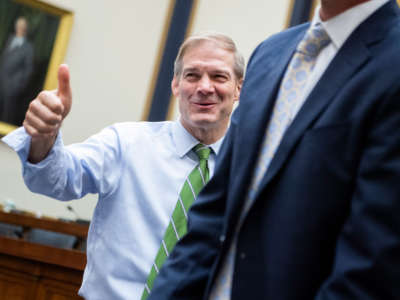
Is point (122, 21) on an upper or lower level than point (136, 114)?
upper

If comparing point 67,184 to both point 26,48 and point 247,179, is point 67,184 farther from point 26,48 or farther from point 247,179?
point 26,48

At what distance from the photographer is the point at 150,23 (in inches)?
285

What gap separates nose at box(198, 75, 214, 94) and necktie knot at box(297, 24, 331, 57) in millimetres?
1106

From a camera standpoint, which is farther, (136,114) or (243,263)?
(136,114)

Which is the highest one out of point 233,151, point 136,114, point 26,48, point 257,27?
point 257,27

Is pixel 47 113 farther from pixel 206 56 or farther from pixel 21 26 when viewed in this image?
pixel 21 26

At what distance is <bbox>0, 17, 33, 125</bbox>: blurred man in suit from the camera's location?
6.55m

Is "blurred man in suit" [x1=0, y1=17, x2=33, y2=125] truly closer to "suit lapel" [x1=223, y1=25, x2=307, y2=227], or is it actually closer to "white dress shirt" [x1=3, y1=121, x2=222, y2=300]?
"white dress shirt" [x1=3, y1=121, x2=222, y2=300]

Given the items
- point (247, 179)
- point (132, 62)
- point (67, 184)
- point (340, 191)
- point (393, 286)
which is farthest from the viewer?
point (132, 62)

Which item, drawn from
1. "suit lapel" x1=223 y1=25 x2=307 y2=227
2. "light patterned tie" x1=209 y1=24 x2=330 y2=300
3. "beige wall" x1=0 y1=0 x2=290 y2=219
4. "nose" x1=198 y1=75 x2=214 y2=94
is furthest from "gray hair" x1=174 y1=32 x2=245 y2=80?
"beige wall" x1=0 y1=0 x2=290 y2=219

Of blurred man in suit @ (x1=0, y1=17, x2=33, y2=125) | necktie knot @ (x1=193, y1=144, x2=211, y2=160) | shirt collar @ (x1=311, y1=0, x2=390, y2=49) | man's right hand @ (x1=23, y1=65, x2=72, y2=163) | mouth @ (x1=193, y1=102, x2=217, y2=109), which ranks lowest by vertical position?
blurred man in suit @ (x1=0, y1=17, x2=33, y2=125)

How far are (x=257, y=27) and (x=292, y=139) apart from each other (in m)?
5.86

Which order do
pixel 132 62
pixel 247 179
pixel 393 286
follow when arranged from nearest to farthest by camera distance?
pixel 393 286, pixel 247 179, pixel 132 62

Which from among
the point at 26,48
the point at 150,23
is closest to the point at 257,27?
the point at 150,23
